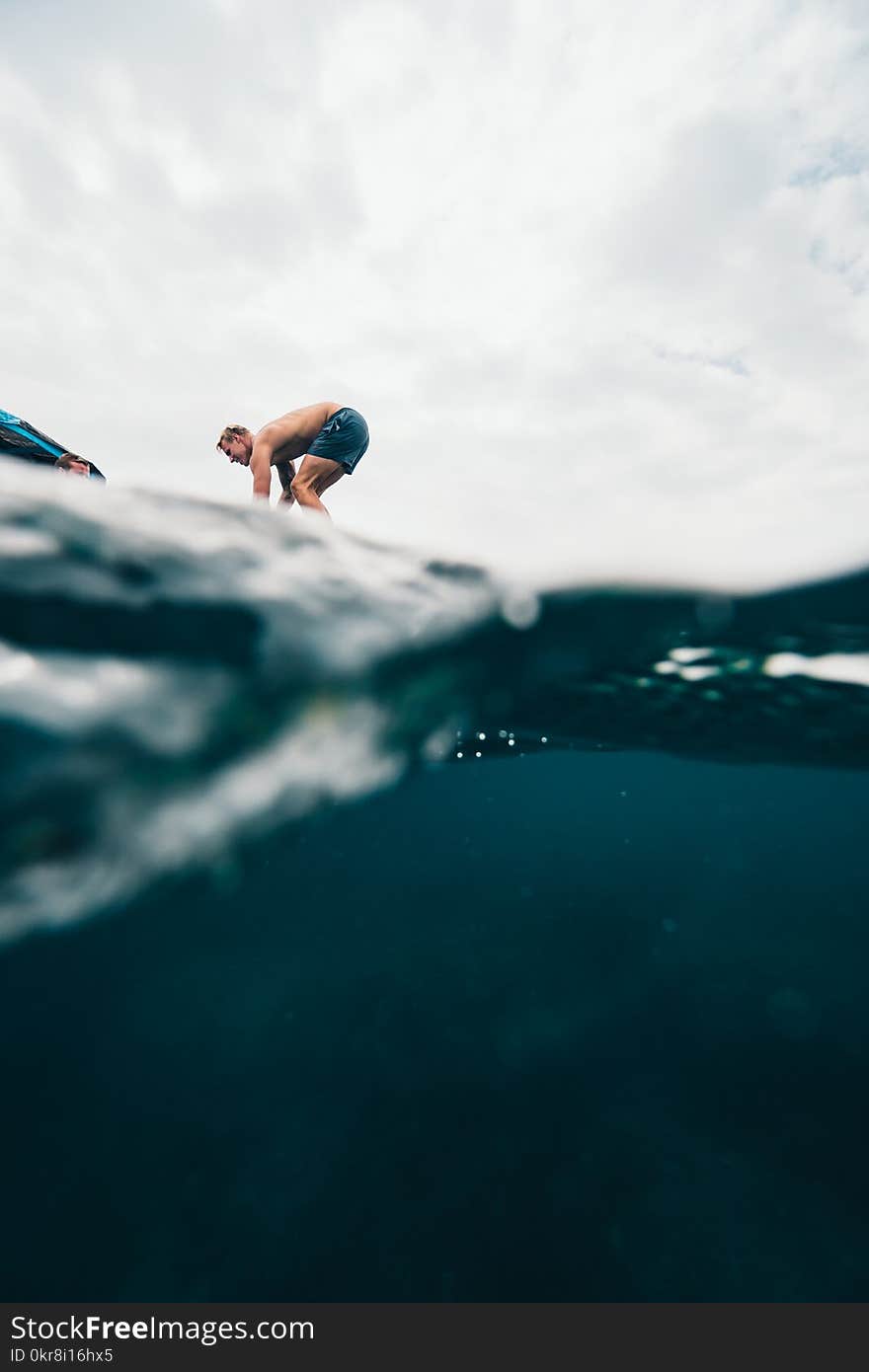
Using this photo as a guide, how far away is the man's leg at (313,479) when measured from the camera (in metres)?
5.85

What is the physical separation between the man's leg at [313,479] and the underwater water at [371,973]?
2958mm

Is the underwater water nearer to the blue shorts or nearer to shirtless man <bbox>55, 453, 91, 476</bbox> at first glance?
the blue shorts

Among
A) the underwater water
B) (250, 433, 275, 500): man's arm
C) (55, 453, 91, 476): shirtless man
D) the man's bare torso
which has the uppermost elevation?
(55, 453, 91, 476): shirtless man

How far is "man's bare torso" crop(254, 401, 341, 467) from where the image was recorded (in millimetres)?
5277

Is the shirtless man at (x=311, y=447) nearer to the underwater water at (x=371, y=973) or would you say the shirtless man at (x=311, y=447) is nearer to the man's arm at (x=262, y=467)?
the man's arm at (x=262, y=467)

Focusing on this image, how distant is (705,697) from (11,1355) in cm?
702

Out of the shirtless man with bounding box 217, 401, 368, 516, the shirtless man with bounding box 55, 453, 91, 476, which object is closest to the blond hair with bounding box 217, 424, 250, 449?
the shirtless man with bounding box 217, 401, 368, 516

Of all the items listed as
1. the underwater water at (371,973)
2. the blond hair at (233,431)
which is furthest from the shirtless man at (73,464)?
the underwater water at (371,973)

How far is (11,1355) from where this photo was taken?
11.0 feet

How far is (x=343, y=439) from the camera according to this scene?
19.9ft

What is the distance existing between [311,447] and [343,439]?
402mm

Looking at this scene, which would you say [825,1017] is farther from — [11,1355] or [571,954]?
[11,1355]

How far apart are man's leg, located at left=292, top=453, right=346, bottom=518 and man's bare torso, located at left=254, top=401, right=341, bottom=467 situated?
16 cm

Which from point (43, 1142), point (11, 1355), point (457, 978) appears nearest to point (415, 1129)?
point (457, 978)
